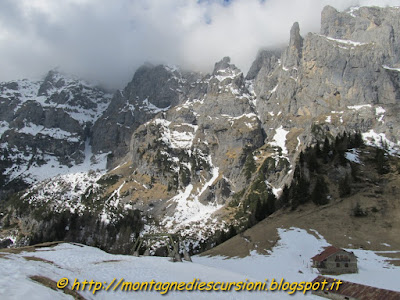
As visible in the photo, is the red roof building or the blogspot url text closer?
the blogspot url text

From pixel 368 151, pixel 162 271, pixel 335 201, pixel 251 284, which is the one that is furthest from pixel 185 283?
pixel 368 151

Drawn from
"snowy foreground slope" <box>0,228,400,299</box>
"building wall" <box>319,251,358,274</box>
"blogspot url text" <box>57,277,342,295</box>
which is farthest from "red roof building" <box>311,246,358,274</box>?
"blogspot url text" <box>57,277,342,295</box>

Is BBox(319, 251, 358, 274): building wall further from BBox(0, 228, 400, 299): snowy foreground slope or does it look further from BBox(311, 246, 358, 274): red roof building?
BBox(0, 228, 400, 299): snowy foreground slope

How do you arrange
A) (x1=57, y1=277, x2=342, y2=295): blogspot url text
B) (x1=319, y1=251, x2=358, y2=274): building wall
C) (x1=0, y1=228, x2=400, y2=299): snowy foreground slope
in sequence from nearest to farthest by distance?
(x1=0, y1=228, x2=400, y2=299): snowy foreground slope
(x1=57, y1=277, x2=342, y2=295): blogspot url text
(x1=319, y1=251, x2=358, y2=274): building wall

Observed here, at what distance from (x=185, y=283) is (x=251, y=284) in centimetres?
784

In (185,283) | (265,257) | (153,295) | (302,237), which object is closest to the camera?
(153,295)

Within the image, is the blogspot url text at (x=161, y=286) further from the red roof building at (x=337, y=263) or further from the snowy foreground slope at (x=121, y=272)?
the red roof building at (x=337, y=263)

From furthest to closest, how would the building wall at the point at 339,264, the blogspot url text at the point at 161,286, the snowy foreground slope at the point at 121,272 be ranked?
1. the building wall at the point at 339,264
2. the blogspot url text at the point at 161,286
3. the snowy foreground slope at the point at 121,272

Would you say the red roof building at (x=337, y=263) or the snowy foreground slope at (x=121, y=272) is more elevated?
the snowy foreground slope at (x=121, y=272)

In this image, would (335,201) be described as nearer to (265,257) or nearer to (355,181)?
(355,181)

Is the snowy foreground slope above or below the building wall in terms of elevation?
above

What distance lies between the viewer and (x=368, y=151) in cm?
15025

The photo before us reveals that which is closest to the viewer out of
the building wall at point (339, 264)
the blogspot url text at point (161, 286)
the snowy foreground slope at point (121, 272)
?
the snowy foreground slope at point (121, 272)

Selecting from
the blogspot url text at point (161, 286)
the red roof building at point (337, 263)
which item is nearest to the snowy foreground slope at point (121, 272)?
the blogspot url text at point (161, 286)
